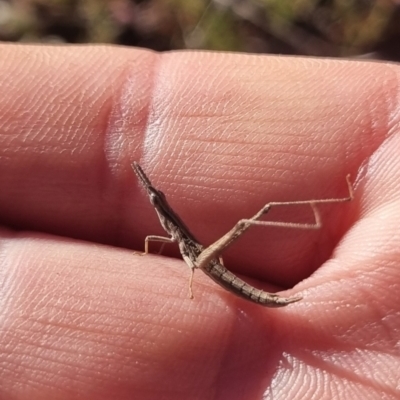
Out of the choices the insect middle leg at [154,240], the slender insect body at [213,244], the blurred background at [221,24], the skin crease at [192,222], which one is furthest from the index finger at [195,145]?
the blurred background at [221,24]

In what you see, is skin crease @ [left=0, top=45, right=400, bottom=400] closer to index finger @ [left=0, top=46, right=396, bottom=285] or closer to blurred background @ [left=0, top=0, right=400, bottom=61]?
index finger @ [left=0, top=46, right=396, bottom=285]

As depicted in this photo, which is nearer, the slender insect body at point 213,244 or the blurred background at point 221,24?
the slender insect body at point 213,244

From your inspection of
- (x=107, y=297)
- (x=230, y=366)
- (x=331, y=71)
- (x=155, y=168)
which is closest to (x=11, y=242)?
(x=107, y=297)

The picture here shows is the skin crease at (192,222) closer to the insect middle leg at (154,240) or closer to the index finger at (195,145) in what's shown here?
the index finger at (195,145)

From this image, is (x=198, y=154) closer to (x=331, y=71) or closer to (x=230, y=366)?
(x=331, y=71)

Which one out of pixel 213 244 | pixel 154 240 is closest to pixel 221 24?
pixel 154 240
